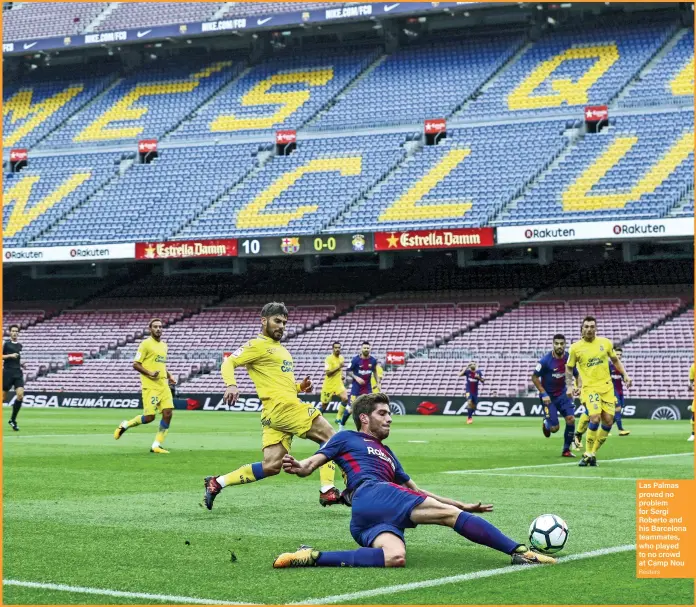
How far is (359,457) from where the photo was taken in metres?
9.11

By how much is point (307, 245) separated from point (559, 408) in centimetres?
2591

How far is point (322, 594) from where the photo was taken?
7434 millimetres

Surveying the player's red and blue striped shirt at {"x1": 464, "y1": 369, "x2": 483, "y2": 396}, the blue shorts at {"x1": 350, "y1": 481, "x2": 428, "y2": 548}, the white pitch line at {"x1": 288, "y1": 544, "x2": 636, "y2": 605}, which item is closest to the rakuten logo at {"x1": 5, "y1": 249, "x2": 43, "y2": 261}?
the player's red and blue striped shirt at {"x1": 464, "y1": 369, "x2": 483, "y2": 396}

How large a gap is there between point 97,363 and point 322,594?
4235cm

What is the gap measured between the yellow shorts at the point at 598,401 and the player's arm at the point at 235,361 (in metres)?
7.04

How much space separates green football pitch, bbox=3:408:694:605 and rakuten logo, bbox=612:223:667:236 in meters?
19.4

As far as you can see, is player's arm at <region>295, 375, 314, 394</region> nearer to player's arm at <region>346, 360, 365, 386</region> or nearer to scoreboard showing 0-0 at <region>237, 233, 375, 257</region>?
player's arm at <region>346, 360, 365, 386</region>

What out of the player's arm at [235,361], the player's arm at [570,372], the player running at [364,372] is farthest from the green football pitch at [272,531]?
the player running at [364,372]

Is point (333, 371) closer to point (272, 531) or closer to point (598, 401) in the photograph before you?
point (598, 401)

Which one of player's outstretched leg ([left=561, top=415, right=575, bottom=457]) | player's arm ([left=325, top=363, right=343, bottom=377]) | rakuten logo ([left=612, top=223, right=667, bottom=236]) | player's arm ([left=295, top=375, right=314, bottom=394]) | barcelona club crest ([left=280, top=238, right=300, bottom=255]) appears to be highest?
barcelona club crest ([left=280, top=238, right=300, bottom=255])

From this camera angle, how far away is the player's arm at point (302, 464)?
8500 millimetres

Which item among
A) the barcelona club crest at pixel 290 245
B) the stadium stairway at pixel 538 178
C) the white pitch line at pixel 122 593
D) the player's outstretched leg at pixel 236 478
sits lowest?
the white pitch line at pixel 122 593

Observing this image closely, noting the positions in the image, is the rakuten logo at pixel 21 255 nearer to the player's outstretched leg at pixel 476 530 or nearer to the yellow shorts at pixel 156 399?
the yellow shorts at pixel 156 399

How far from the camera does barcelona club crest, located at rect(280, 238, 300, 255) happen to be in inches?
1798
